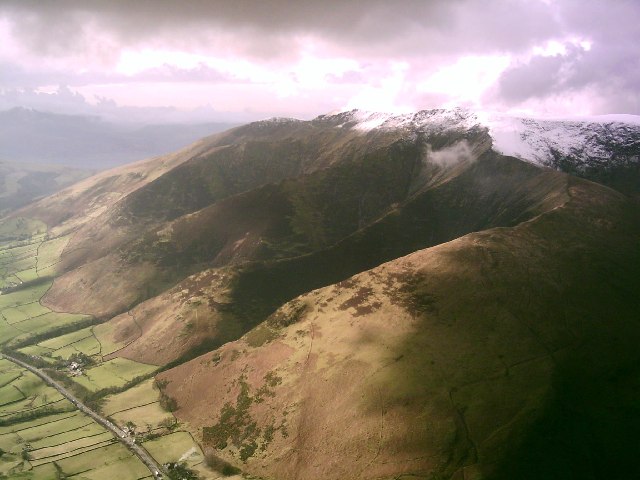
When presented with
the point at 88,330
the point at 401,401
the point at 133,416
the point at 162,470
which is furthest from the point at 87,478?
the point at 88,330

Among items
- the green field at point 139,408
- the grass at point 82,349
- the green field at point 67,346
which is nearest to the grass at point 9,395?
the green field at point 67,346

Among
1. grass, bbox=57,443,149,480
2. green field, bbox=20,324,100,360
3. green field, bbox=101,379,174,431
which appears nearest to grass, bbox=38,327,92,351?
green field, bbox=20,324,100,360

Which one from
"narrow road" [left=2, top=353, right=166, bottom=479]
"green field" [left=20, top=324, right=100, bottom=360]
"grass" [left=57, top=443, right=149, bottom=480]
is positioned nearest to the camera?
"grass" [left=57, top=443, right=149, bottom=480]

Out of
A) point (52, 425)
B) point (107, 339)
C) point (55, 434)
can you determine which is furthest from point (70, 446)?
point (107, 339)

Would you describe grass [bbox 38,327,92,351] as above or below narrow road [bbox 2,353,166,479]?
above

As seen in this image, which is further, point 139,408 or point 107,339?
point 107,339

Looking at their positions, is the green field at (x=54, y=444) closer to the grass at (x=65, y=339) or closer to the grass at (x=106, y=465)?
the grass at (x=106, y=465)

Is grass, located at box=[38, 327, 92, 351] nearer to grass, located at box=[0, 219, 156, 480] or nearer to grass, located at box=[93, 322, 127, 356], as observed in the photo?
grass, located at box=[93, 322, 127, 356]

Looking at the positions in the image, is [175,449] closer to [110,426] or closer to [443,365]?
[110,426]
